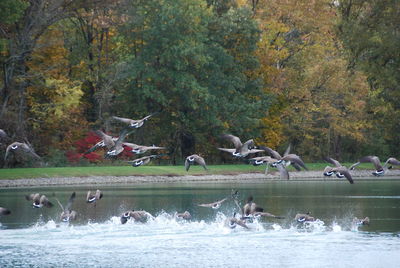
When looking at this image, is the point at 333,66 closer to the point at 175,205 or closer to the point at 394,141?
the point at 394,141

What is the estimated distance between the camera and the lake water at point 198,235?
28219mm

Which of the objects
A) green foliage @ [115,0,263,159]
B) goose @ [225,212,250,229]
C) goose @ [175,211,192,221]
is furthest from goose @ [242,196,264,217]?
green foliage @ [115,0,263,159]

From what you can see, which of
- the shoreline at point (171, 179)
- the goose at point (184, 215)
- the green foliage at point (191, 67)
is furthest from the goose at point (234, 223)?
the green foliage at point (191, 67)

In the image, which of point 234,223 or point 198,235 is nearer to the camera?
point 198,235

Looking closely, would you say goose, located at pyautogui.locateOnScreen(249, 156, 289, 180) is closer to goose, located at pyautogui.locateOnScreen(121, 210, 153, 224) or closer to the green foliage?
goose, located at pyautogui.locateOnScreen(121, 210, 153, 224)

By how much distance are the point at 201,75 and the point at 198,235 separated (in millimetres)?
43846

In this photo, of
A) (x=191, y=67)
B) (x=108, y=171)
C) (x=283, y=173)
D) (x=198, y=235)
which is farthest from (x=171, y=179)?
(x=198, y=235)

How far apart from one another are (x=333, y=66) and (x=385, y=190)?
26.6 m

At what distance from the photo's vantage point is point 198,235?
34.3 metres

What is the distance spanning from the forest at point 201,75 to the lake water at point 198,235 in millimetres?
20964

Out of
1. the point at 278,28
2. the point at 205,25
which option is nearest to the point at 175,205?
the point at 205,25

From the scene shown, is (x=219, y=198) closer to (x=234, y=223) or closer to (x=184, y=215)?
(x=184, y=215)

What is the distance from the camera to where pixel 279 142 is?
83.9 metres

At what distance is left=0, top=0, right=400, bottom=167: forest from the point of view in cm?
7081
